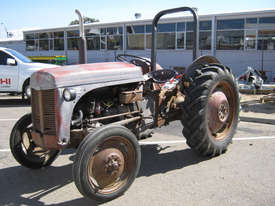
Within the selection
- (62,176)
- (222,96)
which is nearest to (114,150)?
(62,176)

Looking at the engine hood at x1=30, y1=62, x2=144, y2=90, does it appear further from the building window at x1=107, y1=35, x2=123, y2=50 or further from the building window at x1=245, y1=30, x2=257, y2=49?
the building window at x1=107, y1=35, x2=123, y2=50

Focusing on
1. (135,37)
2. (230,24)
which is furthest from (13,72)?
(135,37)

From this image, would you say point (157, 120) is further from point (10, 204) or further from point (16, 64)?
point (16, 64)

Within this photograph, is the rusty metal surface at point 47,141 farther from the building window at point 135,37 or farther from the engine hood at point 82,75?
the building window at point 135,37

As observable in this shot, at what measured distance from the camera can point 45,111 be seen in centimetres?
348

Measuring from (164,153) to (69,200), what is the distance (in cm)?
203

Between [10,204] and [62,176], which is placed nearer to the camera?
[10,204]

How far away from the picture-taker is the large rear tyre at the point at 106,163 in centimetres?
308

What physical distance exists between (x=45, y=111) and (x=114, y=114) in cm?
90

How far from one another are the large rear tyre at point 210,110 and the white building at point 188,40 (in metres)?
13.1

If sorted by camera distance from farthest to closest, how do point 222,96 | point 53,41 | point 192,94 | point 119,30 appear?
point 53,41
point 119,30
point 222,96
point 192,94

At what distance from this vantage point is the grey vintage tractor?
3336mm

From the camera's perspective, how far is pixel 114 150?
11.3ft

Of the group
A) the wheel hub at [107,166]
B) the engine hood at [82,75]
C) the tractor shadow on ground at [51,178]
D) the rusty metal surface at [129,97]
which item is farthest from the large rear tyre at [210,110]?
the wheel hub at [107,166]
